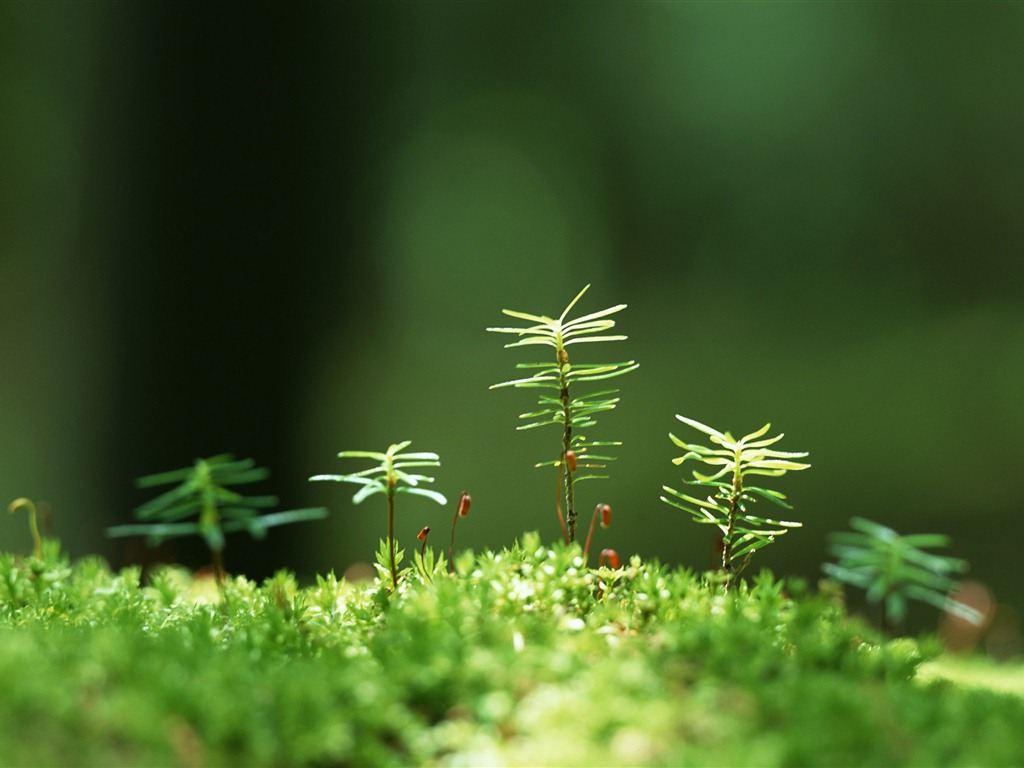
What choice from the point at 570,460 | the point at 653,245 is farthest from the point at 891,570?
the point at 653,245

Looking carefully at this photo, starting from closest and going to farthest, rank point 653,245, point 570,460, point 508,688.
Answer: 1. point 508,688
2. point 570,460
3. point 653,245

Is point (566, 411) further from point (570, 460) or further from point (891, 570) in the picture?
point (891, 570)

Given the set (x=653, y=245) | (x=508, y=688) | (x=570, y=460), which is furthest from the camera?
(x=653, y=245)

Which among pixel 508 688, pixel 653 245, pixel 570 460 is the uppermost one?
pixel 653 245

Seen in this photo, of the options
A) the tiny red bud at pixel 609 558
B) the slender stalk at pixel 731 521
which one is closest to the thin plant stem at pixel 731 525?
the slender stalk at pixel 731 521

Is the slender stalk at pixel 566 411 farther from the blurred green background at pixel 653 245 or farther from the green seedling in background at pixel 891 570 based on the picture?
the blurred green background at pixel 653 245

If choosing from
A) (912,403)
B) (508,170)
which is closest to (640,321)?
(508,170)
